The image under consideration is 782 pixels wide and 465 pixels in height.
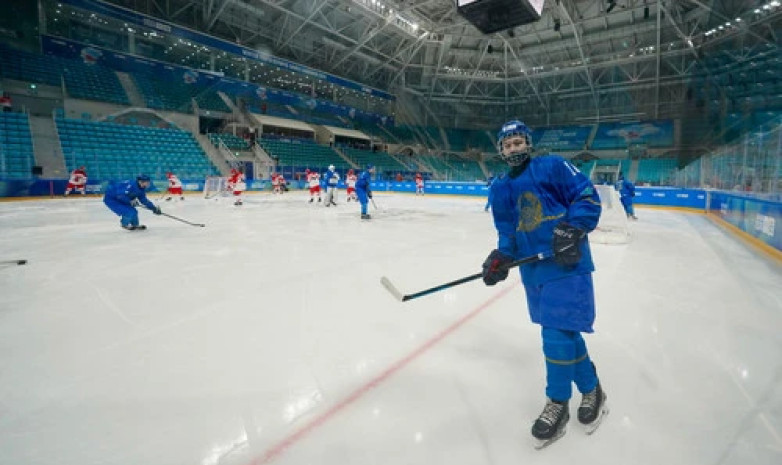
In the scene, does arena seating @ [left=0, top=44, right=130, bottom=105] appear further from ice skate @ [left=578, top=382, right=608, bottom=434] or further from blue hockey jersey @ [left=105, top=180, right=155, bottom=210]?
ice skate @ [left=578, top=382, right=608, bottom=434]

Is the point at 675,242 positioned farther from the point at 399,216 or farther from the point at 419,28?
the point at 419,28

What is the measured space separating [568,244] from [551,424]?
0.82 m

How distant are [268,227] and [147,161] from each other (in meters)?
13.9

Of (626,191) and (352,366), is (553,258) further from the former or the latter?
(626,191)

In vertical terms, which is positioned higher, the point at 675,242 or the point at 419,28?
the point at 419,28

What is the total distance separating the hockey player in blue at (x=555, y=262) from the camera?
166 cm

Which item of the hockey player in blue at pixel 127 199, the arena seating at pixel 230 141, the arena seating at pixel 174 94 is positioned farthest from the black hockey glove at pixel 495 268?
the arena seating at pixel 174 94

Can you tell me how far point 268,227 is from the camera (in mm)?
8383

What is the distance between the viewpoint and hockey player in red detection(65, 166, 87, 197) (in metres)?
15.1

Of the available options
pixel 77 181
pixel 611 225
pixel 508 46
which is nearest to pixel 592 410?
pixel 611 225

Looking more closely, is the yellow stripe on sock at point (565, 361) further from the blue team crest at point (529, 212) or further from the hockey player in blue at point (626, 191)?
the hockey player in blue at point (626, 191)

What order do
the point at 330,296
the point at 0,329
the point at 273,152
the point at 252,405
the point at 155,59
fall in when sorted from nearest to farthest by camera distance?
the point at 252,405
the point at 0,329
the point at 330,296
the point at 155,59
the point at 273,152

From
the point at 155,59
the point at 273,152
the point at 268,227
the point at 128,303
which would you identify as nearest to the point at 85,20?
the point at 155,59

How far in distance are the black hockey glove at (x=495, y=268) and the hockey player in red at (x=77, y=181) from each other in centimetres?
1872
